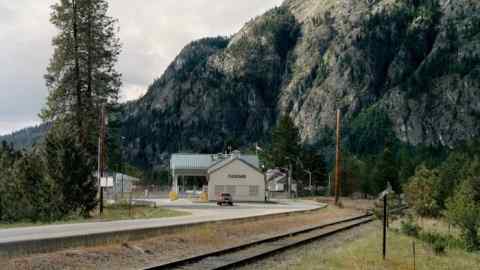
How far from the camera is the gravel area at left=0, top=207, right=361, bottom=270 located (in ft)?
54.2

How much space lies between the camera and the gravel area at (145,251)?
54.2 feet

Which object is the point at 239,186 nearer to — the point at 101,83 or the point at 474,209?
the point at 101,83

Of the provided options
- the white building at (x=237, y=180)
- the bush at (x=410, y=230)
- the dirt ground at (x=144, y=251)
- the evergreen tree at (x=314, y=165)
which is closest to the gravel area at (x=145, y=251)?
the dirt ground at (x=144, y=251)

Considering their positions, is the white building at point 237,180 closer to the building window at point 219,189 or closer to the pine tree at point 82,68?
the building window at point 219,189

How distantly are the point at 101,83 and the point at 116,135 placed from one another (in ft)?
15.4

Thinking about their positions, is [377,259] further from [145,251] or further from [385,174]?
[385,174]

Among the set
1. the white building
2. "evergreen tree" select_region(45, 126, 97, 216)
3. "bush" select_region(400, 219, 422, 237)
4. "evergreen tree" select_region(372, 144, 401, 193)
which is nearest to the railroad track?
"bush" select_region(400, 219, 422, 237)

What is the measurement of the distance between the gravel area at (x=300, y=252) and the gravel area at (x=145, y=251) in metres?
2.58

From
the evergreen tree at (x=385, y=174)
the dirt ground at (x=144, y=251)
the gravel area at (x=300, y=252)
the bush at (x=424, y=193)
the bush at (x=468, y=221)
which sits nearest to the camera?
the dirt ground at (x=144, y=251)

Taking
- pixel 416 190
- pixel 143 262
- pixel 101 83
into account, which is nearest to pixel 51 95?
pixel 101 83

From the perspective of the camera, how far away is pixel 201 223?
3080cm

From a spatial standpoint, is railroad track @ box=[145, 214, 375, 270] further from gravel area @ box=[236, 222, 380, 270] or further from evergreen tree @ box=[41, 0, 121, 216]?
evergreen tree @ box=[41, 0, 121, 216]

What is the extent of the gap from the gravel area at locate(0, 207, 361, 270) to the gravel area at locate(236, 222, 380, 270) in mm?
2576

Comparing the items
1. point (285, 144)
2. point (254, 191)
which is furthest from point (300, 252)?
point (285, 144)
